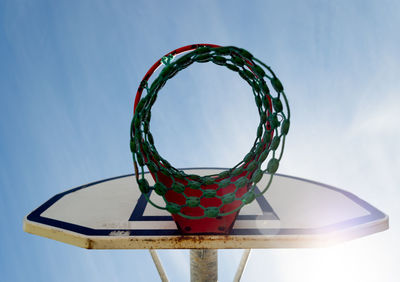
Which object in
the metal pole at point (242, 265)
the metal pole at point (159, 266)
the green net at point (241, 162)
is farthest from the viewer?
the metal pole at point (242, 265)

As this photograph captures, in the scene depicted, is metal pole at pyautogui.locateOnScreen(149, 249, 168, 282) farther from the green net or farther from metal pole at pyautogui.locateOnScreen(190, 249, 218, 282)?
the green net

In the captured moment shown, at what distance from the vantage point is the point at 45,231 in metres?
1.47

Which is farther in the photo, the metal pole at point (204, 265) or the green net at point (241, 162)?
the metal pole at point (204, 265)

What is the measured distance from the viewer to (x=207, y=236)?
141 cm

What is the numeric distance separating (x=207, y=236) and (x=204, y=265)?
0.63 m

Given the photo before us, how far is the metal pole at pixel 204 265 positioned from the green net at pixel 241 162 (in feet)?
2.03

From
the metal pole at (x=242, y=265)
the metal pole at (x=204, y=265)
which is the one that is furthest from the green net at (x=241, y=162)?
the metal pole at (x=242, y=265)

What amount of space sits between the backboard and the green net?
0.18 metres

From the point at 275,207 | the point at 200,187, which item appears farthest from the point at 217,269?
the point at 200,187

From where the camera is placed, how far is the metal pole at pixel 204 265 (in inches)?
75.7

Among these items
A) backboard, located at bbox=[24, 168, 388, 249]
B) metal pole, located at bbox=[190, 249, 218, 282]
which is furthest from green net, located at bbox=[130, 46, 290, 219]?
metal pole, located at bbox=[190, 249, 218, 282]

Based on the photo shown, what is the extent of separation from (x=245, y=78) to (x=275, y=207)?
878mm

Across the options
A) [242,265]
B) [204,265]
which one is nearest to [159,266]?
[204,265]

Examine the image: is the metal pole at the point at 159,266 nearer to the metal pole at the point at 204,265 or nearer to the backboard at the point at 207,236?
the metal pole at the point at 204,265
